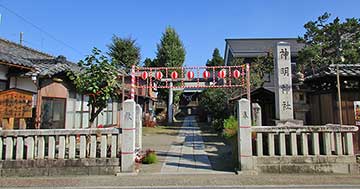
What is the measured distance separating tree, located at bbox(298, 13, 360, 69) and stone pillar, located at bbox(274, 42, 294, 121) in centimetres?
1083

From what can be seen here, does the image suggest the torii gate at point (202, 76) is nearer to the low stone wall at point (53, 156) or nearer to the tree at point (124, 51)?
the low stone wall at point (53, 156)

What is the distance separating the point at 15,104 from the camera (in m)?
8.11

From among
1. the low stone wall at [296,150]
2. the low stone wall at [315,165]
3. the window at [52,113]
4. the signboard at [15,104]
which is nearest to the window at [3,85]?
the signboard at [15,104]

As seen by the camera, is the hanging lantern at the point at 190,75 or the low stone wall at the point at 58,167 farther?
the hanging lantern at the point at 190,75

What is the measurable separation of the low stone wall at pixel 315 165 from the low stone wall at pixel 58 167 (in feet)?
14.9

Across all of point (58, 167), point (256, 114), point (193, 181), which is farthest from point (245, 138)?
point (58, 167)

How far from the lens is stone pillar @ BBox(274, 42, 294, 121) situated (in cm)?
896

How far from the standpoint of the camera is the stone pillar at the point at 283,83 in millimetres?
8961

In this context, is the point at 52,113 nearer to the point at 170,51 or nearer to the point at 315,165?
the point at 315,165

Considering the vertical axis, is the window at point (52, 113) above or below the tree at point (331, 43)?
below

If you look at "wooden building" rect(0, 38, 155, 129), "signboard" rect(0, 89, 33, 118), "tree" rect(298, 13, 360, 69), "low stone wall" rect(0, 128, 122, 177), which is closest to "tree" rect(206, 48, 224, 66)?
"tree" rect(298, 13, 360, 69)

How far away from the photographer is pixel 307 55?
19.5 meters

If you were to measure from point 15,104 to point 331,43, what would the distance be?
71.3 feet

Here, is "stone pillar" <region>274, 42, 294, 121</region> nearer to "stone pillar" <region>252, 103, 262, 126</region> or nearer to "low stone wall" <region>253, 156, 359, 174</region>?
"low stone wall" <region>253, 156, 359, 174</region>
